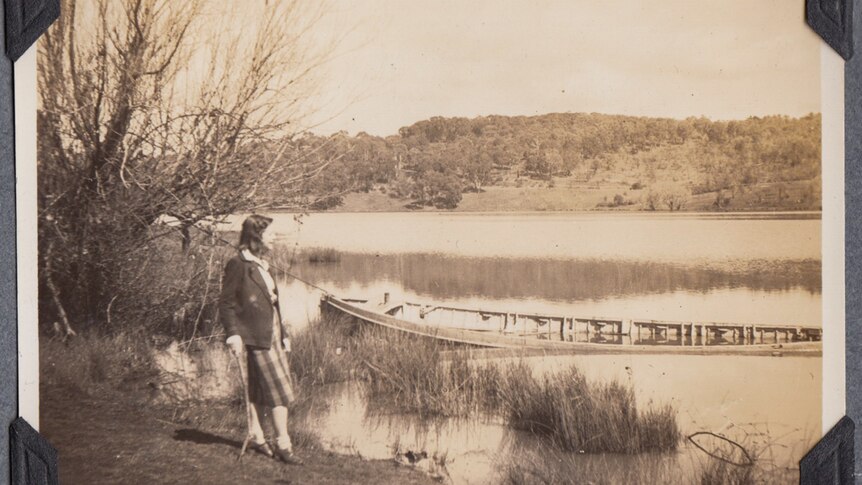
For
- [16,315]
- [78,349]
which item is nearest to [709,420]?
[78,349]

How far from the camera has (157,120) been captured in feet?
8.94

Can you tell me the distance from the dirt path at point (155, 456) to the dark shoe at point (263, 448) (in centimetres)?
2

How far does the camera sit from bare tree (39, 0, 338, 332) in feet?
8.80

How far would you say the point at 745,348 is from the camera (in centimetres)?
261

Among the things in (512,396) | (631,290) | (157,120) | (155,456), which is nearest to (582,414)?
(512,396)

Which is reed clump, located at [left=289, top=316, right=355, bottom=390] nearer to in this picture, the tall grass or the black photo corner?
the tall grass

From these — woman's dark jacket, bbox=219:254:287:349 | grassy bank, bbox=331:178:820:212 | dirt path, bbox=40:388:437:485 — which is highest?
grassy bank, bbox=331:178:820:212

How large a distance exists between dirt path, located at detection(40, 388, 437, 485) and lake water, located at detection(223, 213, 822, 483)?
9cm

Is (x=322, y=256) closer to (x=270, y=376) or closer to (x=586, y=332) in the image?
(x=270, y=376)

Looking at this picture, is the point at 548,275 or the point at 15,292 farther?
the point at 15,292

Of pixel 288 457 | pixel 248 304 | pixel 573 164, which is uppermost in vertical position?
pixel 573 164

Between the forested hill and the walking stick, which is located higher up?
the forested hill

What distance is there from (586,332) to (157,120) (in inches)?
64.3

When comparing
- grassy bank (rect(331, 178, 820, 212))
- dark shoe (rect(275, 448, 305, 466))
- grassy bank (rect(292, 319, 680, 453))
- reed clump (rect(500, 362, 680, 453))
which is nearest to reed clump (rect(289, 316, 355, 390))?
grassy bank (rect(292, 319, 680, 453))
